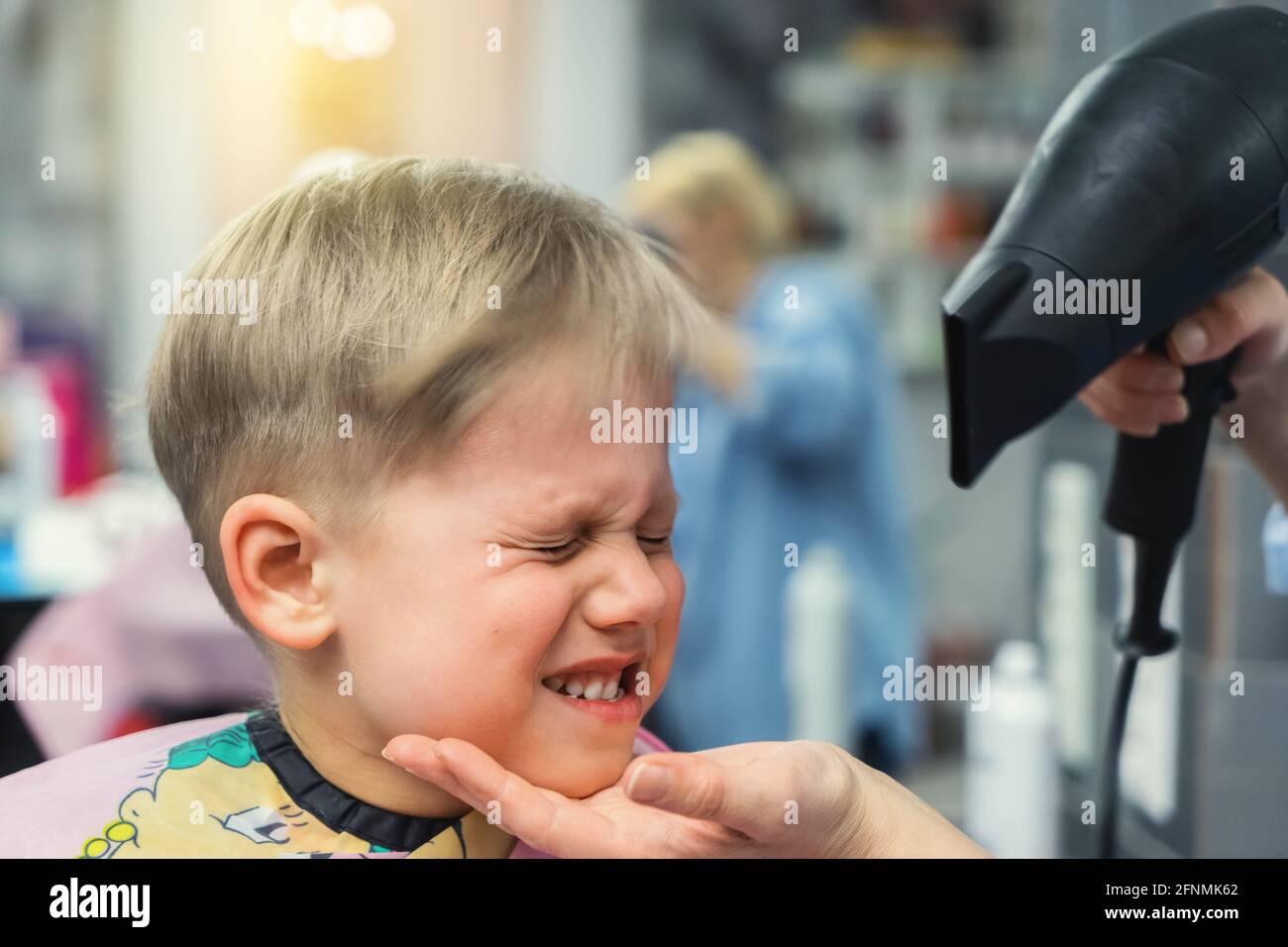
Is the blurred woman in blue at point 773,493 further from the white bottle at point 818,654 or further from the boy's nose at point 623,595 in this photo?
the boy's nose at point 623,595

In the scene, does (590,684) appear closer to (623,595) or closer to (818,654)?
(623,595)

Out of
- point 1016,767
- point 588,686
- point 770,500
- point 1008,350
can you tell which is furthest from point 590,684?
point 770,500

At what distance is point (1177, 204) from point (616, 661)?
1.14 ft

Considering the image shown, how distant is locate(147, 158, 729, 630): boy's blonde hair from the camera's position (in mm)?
621

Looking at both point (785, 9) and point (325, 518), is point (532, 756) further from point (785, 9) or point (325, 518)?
point (785, 9)

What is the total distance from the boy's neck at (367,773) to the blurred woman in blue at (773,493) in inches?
59.3

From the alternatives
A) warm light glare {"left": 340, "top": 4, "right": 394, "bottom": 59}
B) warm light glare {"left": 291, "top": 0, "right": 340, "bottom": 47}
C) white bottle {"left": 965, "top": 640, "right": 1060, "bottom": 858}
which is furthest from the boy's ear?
warm light glare {"left": 291, "top": 0, "right": 340, "bottom": 47}

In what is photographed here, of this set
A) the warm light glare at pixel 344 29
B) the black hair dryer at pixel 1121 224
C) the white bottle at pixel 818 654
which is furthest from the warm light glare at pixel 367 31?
the black hair dryer at pixel 1121 224

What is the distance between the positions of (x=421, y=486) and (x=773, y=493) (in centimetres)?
174

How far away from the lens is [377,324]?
619 mm

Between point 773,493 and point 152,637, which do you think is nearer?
point 152,637

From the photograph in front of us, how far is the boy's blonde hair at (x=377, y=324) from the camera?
2.04 ft

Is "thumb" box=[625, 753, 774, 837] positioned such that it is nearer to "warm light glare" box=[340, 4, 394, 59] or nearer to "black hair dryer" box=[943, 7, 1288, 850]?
"black hair dryer" box=[943, 7, 1288, 850]
